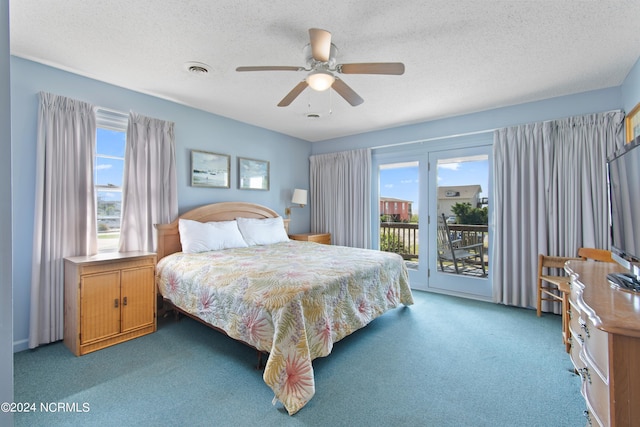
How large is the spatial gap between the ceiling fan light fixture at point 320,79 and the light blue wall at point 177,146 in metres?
2.23

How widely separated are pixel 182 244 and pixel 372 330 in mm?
2319

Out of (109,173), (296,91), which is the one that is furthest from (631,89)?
(109,173)

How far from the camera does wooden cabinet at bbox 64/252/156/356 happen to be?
241cm

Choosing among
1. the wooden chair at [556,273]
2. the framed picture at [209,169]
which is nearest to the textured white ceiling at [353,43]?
the framed picture at [209,169]

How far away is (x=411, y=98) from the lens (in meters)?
3.40

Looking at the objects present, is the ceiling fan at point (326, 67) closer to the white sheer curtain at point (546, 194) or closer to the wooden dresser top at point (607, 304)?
the wooden dresser top at point (607, 304)

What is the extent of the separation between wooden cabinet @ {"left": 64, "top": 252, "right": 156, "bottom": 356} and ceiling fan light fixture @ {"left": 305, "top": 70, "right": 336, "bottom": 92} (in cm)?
226

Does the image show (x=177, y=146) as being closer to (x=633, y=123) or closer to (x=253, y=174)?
(x=253, y=174)

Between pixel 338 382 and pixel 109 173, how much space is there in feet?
10.4

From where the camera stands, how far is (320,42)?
1.84 meters

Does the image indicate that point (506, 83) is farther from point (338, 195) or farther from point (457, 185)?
point (338, 195)

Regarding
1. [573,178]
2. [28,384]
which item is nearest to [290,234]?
[28,384]

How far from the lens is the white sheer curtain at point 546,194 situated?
3076 mm

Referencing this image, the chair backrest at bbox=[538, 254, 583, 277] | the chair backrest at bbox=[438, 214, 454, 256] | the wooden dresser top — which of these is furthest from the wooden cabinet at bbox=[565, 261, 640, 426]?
the chair backrest at bbox=[438, 214, 454, 256]
